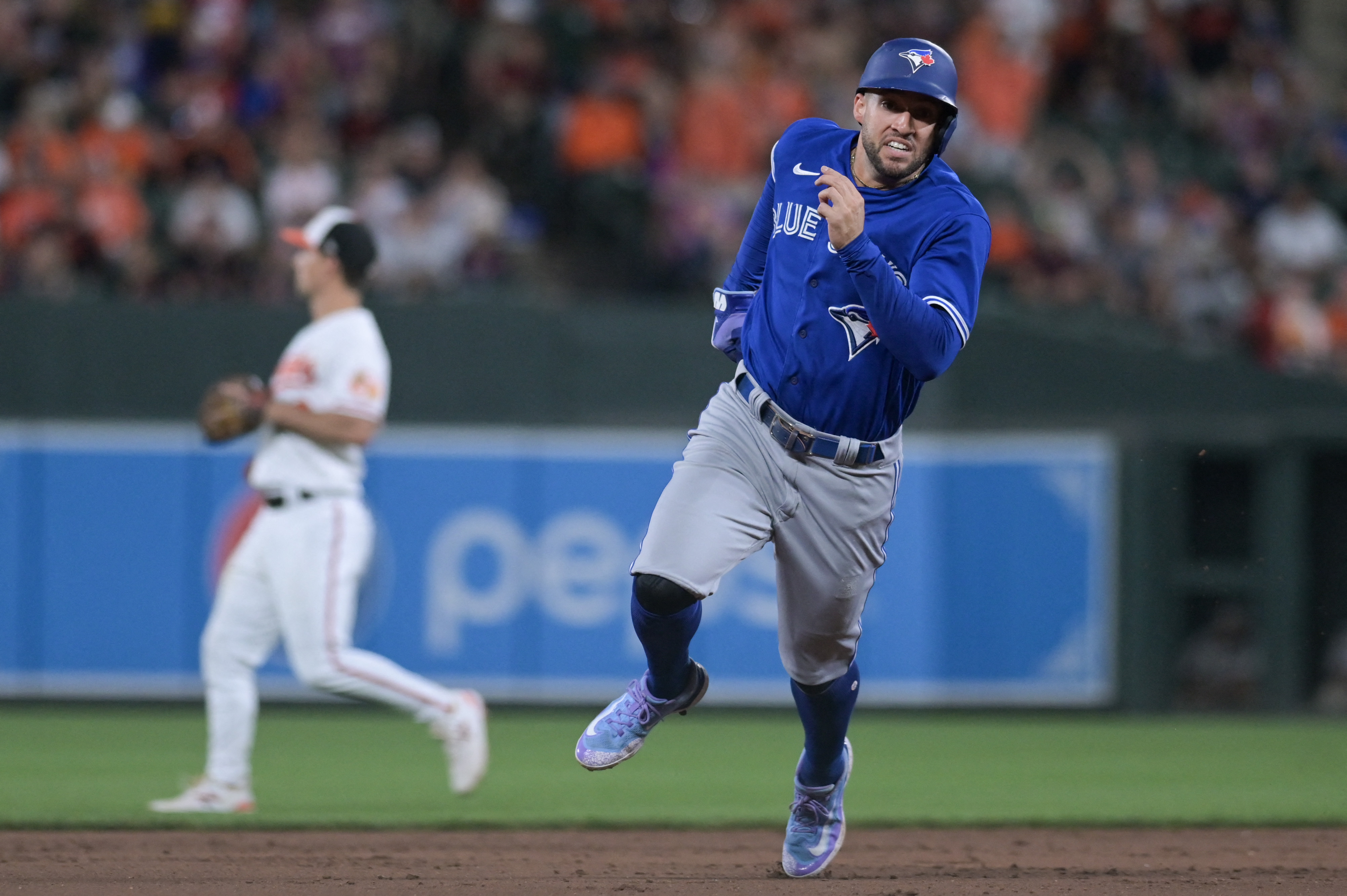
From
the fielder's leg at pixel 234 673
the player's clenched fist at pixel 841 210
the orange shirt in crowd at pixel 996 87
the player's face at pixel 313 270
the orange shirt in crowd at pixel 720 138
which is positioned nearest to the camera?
the player's clenched fist at pixel 841 210

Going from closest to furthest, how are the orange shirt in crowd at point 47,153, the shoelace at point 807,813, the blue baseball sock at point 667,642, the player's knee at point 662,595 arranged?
the player's knee at point 662,595 → the blue baseball sock at point 667,642 → the shoelace at point 807,813 → the orange shirt in crowd at point 47,153

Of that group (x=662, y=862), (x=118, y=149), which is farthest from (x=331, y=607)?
(x=118, y=149)

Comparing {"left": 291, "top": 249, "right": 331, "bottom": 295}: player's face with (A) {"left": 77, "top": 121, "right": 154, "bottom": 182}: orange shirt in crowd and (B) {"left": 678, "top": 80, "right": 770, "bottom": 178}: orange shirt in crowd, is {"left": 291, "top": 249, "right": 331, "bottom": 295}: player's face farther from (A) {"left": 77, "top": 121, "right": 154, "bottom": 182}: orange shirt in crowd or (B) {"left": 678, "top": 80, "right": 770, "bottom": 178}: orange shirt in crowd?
(B) {"left": 678, "top": 80, "right": 770, "bottom": 178}: orange shirt in crowd

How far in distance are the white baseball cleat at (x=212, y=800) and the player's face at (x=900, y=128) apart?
151 inches

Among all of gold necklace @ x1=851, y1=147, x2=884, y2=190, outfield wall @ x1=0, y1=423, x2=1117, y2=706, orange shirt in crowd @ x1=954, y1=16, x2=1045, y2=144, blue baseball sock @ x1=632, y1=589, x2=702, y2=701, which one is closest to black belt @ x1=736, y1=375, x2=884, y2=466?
blue baseball sock @ x1=632, y1=589, x2=702, y2=701

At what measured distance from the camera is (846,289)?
5.07m

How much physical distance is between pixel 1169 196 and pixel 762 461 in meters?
9.53

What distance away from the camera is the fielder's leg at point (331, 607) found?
7125mm

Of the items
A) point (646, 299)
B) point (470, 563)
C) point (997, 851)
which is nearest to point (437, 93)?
point (646, 299)

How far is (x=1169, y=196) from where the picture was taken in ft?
45.6

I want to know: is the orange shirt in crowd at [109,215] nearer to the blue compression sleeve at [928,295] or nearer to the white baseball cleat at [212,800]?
the white baseball cleat at [212,800]

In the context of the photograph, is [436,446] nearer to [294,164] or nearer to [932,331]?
[294,164]

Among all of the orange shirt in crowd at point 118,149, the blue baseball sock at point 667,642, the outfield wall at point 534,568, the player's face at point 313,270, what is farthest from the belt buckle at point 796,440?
the orange shirt in crowd at point 118,149

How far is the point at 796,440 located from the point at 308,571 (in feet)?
8.69
